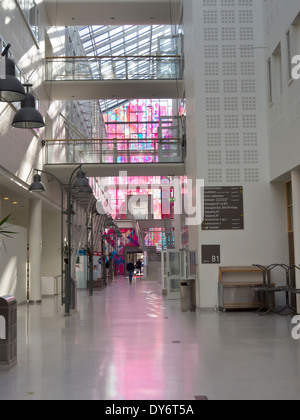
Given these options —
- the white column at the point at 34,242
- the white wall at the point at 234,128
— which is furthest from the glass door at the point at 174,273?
the white column at the point at 34,242

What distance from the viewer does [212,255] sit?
15.5 metres

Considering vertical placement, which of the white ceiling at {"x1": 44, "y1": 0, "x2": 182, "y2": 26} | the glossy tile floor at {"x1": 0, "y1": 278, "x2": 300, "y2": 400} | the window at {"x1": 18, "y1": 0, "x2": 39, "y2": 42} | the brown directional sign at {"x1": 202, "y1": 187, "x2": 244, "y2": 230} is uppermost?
the white ceiling at {"x1": 44, "y1": 0, "x2": 182, "y2": 26}

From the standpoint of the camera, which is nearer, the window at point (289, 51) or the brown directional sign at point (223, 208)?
the window at point (289, 51)

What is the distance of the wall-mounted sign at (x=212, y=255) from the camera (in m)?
15.5

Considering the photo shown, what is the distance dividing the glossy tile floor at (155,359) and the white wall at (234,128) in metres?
2.77

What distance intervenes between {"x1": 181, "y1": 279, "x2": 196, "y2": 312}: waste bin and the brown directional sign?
1.74m

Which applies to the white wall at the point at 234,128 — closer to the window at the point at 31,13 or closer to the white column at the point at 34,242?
the window at the point at 31,13

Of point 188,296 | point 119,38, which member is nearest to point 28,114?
point 188,296

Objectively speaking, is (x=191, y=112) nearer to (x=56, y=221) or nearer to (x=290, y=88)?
(x=290, y=88)

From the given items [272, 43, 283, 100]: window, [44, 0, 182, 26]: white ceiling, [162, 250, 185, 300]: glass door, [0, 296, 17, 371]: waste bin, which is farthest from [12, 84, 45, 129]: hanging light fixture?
[44, 0, 182, 26]: white ceiling

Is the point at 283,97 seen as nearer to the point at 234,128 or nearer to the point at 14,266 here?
the point at 234,128

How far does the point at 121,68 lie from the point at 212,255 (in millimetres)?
9647

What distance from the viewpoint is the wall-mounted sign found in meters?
15.5

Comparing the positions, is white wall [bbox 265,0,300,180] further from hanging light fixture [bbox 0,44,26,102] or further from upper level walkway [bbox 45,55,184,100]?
hanging light fixture [bbox 0,44,26,102]
